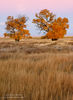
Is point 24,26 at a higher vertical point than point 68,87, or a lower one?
higher

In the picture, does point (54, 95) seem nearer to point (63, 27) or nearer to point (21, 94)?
point (21, 94)

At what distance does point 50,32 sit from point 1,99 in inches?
1326

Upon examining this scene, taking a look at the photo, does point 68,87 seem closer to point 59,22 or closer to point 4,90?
point 4,90

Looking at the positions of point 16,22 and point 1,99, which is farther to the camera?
point 16,22

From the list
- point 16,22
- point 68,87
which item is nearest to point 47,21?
point 16,22

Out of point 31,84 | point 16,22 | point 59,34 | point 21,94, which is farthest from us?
point 16,22

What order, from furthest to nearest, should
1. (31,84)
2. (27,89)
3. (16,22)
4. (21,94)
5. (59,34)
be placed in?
(16,22) → (59,34) → (31,84) → (27,89) → (21,94)

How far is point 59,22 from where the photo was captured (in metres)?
36.4

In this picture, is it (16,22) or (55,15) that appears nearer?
(55,15)

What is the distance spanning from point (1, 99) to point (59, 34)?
3327cm

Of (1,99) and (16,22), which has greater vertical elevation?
(16,22)

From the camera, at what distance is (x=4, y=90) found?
2146mm

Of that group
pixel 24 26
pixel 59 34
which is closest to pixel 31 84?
pixel 59 34

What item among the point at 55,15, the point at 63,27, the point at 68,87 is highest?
the point at 55,15
